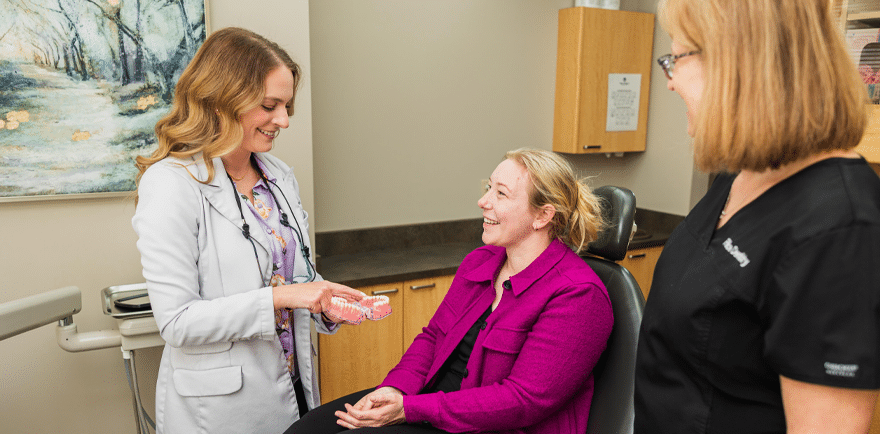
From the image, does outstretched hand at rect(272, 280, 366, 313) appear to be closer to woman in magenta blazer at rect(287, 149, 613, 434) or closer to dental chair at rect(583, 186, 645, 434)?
woman in magenta blazer at rect(287, 149, 613, 434)

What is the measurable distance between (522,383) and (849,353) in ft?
2.67

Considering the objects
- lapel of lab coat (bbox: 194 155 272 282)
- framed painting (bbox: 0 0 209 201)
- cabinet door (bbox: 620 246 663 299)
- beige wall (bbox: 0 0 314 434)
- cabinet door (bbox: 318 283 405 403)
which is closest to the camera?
lapel of lab coat (bbox: 194 155 272 282)

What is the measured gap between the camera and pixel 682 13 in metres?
0.84

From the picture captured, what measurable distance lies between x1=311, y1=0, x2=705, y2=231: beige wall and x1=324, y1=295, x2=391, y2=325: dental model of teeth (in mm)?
1366

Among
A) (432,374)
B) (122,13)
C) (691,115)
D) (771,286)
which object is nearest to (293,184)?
(432,374)

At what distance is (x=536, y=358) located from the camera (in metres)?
1.40

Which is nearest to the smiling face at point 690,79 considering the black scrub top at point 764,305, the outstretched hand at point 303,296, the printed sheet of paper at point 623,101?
the black scrub top at point 764,305

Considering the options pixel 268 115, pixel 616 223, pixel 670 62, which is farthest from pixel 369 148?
pixel 670 62

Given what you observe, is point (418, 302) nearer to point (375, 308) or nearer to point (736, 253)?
point (375, 308)

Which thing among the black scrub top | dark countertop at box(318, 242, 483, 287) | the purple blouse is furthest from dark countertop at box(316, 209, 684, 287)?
the black scrub top

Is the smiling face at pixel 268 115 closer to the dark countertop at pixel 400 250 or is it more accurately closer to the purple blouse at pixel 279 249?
the purple blouse at pixel 279 249

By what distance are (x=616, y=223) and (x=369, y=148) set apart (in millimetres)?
1675

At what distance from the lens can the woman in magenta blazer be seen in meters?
1.40

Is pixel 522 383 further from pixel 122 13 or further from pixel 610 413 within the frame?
pixel 122 13
